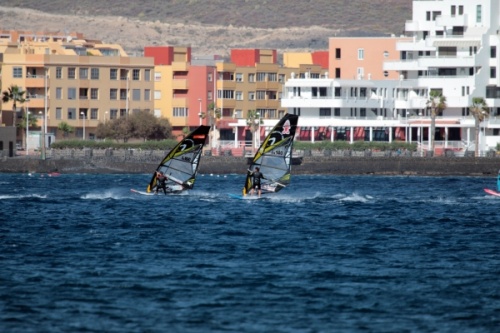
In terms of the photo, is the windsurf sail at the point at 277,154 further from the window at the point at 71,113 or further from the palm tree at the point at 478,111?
the window at the point at 71,113

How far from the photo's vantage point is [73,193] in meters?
82.8

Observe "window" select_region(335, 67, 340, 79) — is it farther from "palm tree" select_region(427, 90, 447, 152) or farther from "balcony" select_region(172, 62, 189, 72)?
"palm tree" select_region(427, 90, 447, 152)

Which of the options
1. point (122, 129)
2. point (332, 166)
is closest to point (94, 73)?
point (122, 129)

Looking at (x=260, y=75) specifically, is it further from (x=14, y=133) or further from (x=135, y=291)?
(x=135, y=291)

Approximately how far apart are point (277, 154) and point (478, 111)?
61.0 metres

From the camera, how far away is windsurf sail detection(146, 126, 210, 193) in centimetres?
6969

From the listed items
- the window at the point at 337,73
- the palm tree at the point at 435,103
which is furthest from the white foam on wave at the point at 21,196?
the window at the point at 337,73

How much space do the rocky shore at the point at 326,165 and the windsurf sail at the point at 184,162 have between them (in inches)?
1737

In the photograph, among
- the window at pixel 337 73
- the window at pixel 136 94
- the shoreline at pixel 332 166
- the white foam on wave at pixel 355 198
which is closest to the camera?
the white foam on wave at pixel 355 198

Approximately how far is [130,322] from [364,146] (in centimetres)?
9549

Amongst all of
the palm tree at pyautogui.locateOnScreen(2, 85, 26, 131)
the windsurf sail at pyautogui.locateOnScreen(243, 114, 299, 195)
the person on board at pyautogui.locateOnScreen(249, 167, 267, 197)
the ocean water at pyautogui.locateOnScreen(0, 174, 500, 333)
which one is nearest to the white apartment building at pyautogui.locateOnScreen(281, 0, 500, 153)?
the palm tree at pyautogui.locateOnScreen(2, 85, 26, 131)

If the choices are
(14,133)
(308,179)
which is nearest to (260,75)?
(14,133)

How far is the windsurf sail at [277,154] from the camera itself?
67875 mm

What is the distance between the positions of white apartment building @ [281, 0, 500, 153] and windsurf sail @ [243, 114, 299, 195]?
210ft
